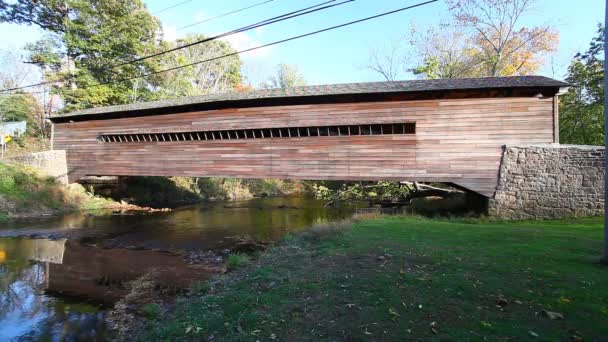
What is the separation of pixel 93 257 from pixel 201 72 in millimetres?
27517

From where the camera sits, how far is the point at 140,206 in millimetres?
18609

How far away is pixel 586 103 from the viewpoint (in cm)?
1761

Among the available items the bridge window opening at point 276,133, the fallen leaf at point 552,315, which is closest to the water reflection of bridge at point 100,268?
the fallen leaf at point 552,315

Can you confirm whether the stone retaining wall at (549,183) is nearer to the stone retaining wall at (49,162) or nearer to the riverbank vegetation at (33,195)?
the riverbank vegetation at (33,195)

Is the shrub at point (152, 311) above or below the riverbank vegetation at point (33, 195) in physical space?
below

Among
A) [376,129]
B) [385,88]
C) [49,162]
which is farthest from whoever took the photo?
[49,162]

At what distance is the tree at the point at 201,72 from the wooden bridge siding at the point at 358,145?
13822mm

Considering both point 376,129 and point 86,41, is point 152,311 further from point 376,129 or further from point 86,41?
point 86,41

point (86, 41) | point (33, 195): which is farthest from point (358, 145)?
point (86, 41)

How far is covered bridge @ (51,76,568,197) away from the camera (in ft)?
33.1

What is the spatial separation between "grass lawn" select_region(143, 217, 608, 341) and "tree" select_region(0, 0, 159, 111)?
798 inches

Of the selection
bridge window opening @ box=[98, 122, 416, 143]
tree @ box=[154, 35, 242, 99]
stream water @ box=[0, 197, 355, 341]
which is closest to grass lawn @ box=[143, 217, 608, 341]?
stream water @ box=[0, 197, 355, 341]

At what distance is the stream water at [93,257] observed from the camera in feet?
15.9

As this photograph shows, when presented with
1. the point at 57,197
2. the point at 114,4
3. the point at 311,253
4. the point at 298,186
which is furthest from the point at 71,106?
the point at 311,253
